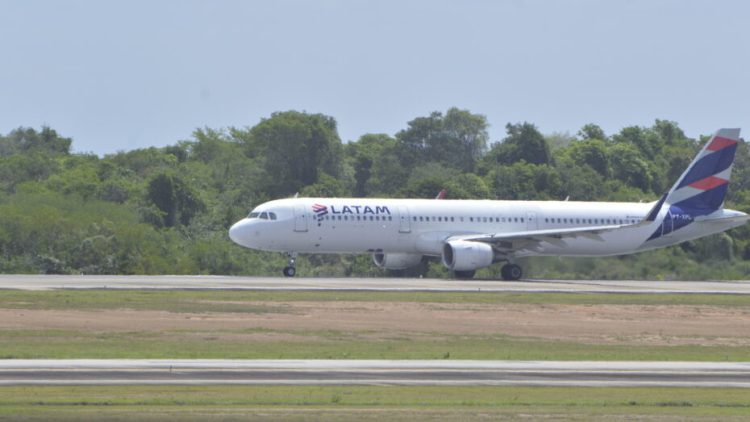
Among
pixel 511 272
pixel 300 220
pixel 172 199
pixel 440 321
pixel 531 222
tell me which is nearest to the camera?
pixel 440 321

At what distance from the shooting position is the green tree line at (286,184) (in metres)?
62.3

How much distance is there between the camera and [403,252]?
58.9 m

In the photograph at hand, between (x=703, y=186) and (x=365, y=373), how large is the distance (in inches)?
1574

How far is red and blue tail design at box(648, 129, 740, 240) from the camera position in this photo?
61.1 meters

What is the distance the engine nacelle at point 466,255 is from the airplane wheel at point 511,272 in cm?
105

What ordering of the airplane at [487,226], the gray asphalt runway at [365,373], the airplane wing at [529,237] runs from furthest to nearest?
1. the airplane wing at [529,237]
2. the airplane at [487,226]
3. the gray asphalt runway at [365,373]

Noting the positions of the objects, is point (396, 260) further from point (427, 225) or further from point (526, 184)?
point (526, 184)

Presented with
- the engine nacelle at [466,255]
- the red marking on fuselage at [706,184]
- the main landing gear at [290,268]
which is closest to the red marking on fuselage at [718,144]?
the red marking on fuselage at [706,184]

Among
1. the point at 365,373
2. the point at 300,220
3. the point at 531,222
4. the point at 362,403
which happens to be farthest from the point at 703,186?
the point at 362,403

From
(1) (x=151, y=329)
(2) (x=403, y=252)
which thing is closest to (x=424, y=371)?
(1) (x=151, y=329)

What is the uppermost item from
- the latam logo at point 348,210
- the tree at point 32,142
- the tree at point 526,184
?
the tree at point 32,142

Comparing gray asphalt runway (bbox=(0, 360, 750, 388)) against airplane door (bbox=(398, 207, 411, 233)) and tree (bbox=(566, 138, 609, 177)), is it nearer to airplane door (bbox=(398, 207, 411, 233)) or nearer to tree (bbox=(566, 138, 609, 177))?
airplane door (bbox=(398, 207, 411, 233))

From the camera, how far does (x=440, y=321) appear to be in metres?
36.6

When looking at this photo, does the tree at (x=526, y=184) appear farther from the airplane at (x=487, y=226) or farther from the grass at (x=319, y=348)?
the grass at (x=319, y=348)
